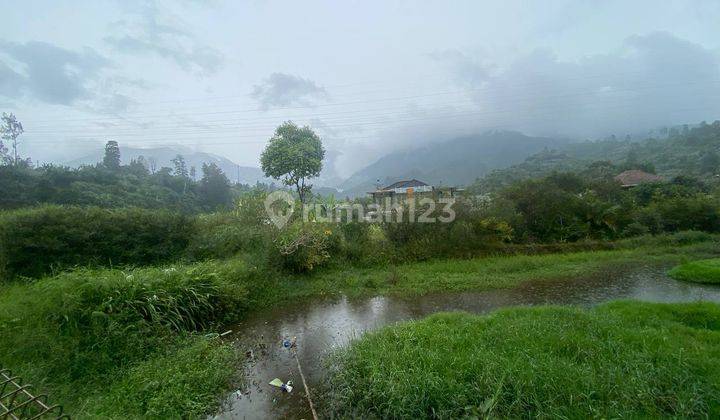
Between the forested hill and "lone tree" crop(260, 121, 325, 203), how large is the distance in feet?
35.6

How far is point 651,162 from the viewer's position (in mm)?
31078

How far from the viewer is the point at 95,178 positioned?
17922mm

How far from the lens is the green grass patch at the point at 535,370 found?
9.30 ft

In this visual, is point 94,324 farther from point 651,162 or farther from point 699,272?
point 651,162

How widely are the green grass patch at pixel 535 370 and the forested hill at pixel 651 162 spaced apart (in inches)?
648

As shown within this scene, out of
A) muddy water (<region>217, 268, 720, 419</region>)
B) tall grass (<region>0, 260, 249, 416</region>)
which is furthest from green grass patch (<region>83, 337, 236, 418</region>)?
muddy water (<region>217, 268, 720, 419</region>)

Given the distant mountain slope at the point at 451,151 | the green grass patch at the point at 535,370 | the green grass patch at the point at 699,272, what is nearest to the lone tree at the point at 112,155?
the green grass patch at the point at 535,370

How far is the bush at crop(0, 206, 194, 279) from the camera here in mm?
7004

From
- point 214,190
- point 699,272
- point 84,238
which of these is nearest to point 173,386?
point 84,238

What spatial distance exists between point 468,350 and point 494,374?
556mm

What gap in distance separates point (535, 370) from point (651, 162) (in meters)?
39.1

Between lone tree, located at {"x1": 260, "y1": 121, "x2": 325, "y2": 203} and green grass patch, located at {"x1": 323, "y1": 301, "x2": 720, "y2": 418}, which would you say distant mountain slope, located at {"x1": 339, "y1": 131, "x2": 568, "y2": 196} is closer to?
lone tree, located at {"x1": 260, "y1": 121, "x2": 325, "y2": 203}

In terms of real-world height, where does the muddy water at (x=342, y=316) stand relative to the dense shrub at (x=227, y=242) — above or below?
below

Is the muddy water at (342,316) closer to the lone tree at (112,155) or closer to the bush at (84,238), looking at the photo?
the bush at (84,238)
